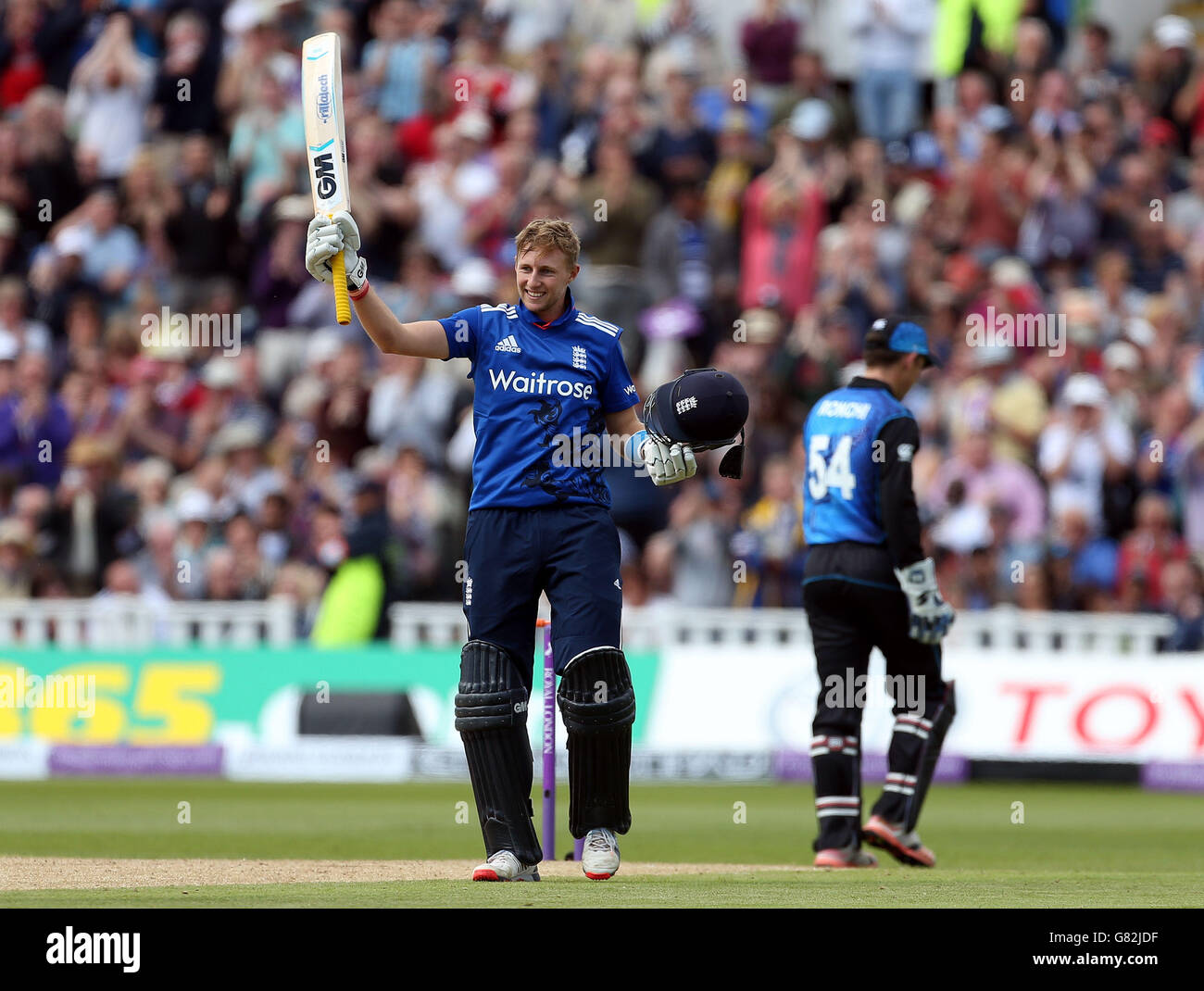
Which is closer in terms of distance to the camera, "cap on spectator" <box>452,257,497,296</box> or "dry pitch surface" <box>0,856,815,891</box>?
"dry pitch surface" <box>0,856,815,891</box>

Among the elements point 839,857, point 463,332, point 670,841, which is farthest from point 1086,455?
point 463,332

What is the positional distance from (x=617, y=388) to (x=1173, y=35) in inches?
601

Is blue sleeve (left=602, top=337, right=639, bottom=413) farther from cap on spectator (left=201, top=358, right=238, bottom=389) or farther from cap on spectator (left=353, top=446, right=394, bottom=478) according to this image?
cap on spectator (left=201, top=358, right=238, bottom=389)

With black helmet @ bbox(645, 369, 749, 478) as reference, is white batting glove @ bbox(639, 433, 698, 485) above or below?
below

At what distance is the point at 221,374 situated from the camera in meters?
21.2

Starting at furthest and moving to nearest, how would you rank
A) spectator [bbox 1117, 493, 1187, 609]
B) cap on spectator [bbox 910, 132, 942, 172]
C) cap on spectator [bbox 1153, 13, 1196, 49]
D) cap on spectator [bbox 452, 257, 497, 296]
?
cap on spectator [bbox 1153, 13, 1196, 49], cap on spectator [bbox 910, 132, 942, 172], cap on spectator [bbox 452, 257, 497, 296], spectator [bbox 1117, 493, 1187, 609]

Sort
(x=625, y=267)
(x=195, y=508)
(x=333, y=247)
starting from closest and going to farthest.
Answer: (x=333, y=247)
(x=195, y=508)
(x=625, y=267)

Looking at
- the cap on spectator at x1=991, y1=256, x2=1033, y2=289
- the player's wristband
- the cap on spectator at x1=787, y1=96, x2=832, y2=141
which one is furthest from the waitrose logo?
the cap on spectator at x1=787, y1=96, x2=832, y2=141

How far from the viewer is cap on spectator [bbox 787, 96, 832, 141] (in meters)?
21.7

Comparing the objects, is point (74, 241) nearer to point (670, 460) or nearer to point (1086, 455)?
point (1086, 455)

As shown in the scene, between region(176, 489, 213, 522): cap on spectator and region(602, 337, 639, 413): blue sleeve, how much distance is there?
430 inches

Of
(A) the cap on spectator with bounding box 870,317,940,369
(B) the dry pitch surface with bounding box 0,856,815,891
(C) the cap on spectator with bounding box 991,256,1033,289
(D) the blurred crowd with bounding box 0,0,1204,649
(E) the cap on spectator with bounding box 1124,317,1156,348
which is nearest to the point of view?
(B) the dry pitch surface with bounding box 0,856,815,891

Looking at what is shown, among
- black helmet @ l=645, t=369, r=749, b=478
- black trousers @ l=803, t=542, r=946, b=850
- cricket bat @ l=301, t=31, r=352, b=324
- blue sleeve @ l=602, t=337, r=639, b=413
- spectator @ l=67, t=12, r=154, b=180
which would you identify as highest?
spectator @ l=67, t=12, r=154, b=180
